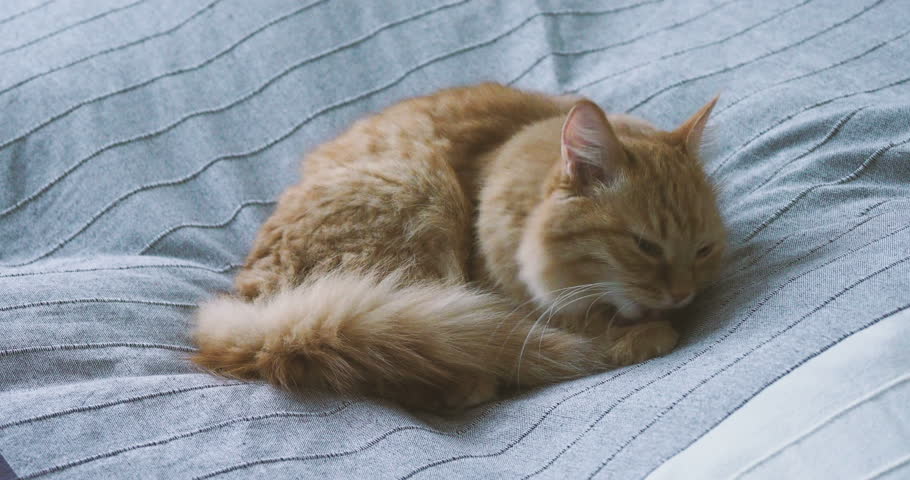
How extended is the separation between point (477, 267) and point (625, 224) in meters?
0.35

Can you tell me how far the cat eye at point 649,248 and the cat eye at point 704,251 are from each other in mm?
79

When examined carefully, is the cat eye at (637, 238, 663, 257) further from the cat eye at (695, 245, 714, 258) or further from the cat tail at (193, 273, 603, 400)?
the cat tail at (193, 273, 603, 400)

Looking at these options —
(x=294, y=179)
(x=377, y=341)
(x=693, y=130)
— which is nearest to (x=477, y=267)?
(x=377, y=341)

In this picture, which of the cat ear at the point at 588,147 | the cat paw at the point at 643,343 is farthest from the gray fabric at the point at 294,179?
the cat ear at the point at 588,147

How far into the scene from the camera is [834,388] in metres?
0.96

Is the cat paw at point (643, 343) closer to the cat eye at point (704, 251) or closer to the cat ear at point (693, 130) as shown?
the cat eye at point (704, 251)

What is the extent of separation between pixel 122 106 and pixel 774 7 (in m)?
1.64

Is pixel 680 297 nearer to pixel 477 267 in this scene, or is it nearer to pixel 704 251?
pixel 704 251

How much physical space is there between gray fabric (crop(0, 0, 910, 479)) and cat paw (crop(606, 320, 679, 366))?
34 millimetres

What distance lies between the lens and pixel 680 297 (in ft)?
4.34

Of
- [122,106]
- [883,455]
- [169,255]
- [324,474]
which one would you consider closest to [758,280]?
[883,455]

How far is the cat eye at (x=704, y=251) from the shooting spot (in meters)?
1.35

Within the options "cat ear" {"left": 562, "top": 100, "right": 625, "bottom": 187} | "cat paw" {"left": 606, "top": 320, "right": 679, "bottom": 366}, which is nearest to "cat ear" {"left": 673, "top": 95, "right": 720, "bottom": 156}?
"cat ear" {"left": 562, "top": 100, "right": 625, "bottom": 187}

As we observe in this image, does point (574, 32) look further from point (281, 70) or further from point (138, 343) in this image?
point (138, 343)
